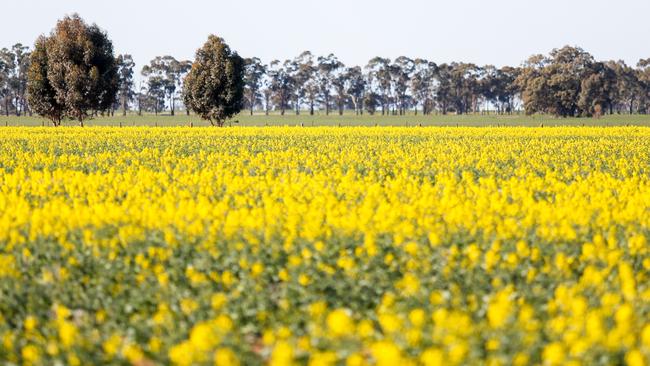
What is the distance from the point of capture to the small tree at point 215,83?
203 ft

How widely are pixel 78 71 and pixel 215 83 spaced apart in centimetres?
1081

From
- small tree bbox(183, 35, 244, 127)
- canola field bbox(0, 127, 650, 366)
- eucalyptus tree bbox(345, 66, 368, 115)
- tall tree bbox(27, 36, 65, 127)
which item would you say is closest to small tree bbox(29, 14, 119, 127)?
tall tree bbox(27, 36, 65, 127)

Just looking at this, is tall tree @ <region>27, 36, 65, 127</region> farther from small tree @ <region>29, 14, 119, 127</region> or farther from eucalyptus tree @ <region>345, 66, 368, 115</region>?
eucalyptus tree @ <region>345, 66, 368, 115</region>

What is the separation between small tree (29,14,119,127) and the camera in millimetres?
60500

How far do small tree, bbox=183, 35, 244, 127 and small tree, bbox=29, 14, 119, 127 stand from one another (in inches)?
259

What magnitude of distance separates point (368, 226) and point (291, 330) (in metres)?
3.01

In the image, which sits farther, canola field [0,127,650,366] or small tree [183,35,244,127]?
small tree [183,35,244,127]

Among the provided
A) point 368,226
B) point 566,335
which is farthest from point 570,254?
point 566,335

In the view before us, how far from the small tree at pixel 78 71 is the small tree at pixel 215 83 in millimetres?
6572

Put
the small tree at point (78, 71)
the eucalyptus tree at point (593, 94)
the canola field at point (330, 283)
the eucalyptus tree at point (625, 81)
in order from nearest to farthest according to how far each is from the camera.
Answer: the canola field at point (330, 283)
the small tree at point (78, 71)
the eucalyptus tree at point (593, 94)
the eucalyptus tree at point (625, 81)

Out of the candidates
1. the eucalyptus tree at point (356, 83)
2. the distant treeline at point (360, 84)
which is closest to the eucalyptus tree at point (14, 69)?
the distant treeline at point (360, 84)

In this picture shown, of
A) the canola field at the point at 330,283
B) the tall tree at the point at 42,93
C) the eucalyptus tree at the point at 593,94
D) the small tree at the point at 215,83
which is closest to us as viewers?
the canola field at the point at 330,283

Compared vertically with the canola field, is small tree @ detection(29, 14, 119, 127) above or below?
above

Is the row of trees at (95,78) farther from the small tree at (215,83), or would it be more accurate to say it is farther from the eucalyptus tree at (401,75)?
the eucalyptus tree at (401,75)
